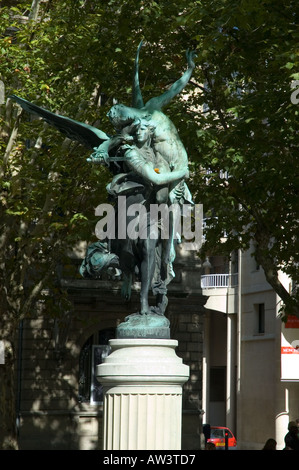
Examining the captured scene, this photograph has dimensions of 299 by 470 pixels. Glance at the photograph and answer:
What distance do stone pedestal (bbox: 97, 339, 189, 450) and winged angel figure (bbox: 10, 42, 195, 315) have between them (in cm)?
62

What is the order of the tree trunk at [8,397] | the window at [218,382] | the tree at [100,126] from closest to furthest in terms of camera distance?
the tree at [100,126] → the tree trunk at [8,397] → the window at [218,382]

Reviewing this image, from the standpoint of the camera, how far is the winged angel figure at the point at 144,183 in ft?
27.5

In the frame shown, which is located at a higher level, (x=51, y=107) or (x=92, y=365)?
(x=51, y=107)

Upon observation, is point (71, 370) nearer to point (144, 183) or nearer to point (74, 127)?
→ point (74, 127)

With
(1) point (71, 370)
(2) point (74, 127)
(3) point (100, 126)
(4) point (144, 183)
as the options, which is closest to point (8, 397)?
(3) point (100, 126)

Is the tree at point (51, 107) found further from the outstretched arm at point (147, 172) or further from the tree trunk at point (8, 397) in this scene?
the outstretched arm at point (147, 172)

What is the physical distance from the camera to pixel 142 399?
779cm

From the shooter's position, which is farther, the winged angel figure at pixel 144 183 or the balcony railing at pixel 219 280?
the balcony railing at pixel 219 280

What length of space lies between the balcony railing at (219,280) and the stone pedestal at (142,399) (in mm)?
31081

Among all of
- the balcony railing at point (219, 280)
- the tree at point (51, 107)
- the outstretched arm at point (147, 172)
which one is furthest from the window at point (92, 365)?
the outstretched arm at point (147, 172)

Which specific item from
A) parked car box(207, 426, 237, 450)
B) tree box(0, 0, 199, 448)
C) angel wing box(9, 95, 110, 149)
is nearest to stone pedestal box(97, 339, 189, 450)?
angel wing box(9, 95, 110, 149)

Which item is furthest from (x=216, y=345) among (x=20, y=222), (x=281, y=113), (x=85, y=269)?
(x=85, y=269)

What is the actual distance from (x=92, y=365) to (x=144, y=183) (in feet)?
63.9

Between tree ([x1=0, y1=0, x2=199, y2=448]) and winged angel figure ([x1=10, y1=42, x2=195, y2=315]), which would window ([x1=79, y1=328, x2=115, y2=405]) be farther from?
winged angel figure ([x1=10, y1=42, x2=195, y2=315])
